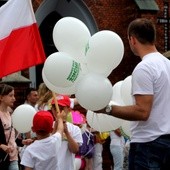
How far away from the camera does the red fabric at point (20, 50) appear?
6840 millimetres

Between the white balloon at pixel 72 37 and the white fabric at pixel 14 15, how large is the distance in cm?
116

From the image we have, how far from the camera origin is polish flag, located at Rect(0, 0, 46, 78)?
22.6 feet

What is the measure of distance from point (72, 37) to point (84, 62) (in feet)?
1.22

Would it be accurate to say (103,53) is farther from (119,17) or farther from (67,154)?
(119,17)

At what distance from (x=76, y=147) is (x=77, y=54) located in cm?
145

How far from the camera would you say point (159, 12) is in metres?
18.6

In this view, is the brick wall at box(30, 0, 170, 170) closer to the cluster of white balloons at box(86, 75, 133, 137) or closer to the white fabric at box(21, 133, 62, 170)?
the cluster of white balloons at box(86, 75, 133, 137)

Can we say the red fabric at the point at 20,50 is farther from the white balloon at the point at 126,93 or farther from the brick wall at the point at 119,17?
the brick wall at the point at 119,17

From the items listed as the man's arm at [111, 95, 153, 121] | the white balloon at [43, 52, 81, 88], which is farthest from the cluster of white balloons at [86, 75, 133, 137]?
the man's arm at [111, 95, 153, 121]

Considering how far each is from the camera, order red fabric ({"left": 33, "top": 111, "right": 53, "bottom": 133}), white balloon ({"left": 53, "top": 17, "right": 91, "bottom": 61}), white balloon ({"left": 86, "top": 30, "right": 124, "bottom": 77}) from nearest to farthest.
A: white balloon ({"left": 86, "top": 30, "right": 124, "bottom": 77}) < white balloon ({"left": 53, "top": 17, "right": 91, "bottom": 61}) < red fabric ({"left": 33, "top": 111, "right": 53, "bottom": 133})

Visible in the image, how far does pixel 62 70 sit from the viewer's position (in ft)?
18.2

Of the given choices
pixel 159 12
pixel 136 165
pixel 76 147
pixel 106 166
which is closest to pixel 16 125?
pixel 76 147

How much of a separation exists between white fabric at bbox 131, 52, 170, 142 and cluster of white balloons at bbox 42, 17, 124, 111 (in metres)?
0.39

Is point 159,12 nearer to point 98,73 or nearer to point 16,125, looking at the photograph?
point 16,125
